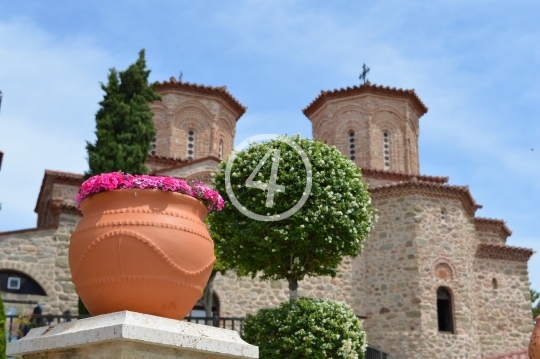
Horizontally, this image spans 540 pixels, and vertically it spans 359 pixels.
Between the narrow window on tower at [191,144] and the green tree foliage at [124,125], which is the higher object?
the narrow window on tower at [191,144]

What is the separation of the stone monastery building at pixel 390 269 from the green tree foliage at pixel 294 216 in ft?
19.9

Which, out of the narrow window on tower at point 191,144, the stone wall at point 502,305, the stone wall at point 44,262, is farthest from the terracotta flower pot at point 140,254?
the narrow window on tower at point 191,144

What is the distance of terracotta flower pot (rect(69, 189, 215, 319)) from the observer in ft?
12.6

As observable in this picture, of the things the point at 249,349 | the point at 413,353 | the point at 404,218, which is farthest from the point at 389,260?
the point at 249,349

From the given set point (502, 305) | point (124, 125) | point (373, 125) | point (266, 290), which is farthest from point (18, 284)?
point (502, 305)

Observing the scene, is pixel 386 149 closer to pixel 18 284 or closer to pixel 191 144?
pixel 191 144

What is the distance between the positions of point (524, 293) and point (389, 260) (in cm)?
472

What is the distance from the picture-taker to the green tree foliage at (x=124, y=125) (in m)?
13.9

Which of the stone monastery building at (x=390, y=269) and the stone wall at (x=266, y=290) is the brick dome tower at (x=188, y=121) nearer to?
the stone monastery building at (x=390, y=269)

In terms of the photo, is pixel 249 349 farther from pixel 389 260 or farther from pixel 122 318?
pixel 389 260

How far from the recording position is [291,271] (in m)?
9.44

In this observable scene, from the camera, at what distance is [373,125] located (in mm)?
21672

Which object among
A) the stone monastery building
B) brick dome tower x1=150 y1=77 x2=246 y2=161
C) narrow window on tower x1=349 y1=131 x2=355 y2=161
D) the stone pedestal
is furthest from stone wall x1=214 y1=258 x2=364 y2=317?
the stone pedestal

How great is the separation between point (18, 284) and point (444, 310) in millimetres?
10535
